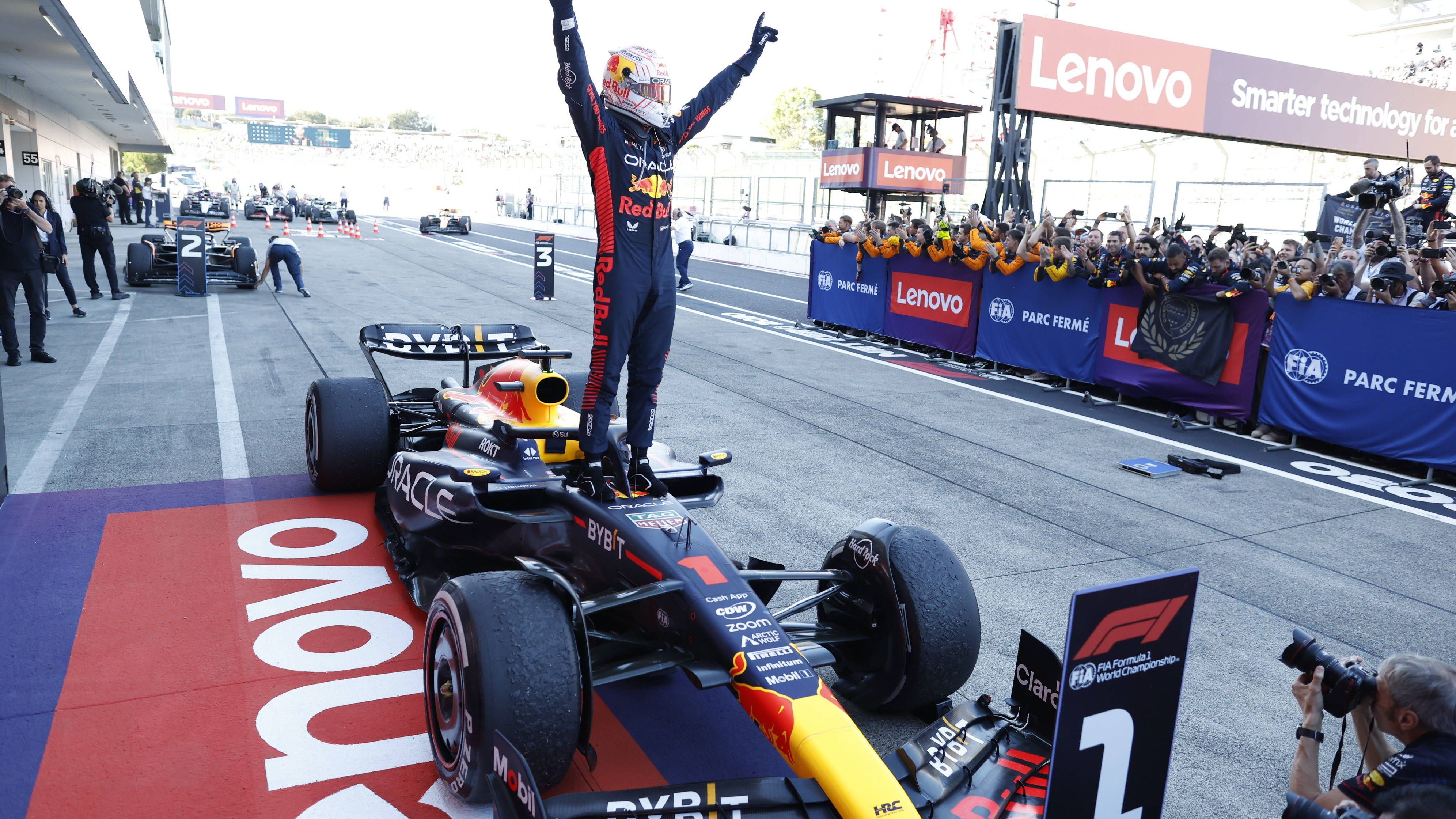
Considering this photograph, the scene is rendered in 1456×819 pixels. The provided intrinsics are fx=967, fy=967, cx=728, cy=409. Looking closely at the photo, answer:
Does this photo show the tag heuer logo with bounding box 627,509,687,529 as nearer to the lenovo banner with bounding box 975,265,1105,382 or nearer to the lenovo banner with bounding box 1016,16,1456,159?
the lenovo banner with bounding box 975,265,1105,382

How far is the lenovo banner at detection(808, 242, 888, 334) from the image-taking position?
14.9m

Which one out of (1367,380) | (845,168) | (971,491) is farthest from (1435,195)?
(845,168)

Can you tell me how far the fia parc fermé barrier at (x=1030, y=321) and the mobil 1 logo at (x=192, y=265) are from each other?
1063cm

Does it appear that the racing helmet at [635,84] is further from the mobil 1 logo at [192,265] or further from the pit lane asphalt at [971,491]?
the mobil 1 logo at [192,265]

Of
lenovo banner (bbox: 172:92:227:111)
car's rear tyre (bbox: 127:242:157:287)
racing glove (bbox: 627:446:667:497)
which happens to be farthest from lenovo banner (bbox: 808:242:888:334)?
lenovo banner (bbox: 172:92:227:111)

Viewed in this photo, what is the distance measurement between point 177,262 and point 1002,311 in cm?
1389

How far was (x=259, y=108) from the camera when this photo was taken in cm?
13812

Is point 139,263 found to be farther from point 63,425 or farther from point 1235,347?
point 1235,347

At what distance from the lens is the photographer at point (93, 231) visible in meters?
14.8

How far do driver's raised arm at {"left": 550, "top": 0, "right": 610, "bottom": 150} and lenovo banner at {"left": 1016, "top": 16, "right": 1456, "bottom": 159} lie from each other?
15.9 metres

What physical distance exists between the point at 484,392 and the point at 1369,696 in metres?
4.43

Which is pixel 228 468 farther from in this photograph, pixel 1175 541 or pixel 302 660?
pixel 1175 541

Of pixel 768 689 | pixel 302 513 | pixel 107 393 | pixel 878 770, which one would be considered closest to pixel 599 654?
pixel 768 689

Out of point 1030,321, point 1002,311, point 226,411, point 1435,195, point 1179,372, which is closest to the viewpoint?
point 226,411
